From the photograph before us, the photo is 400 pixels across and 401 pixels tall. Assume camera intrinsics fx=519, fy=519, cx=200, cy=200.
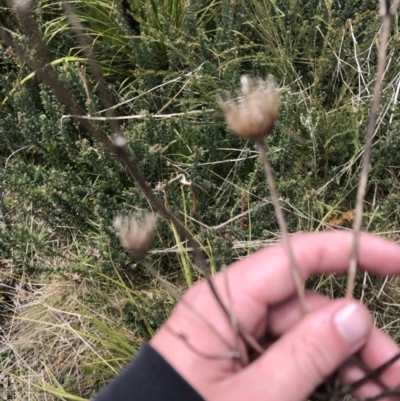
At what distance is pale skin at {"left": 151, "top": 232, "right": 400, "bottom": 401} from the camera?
2.40 feet

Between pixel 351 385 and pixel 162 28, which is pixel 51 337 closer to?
pixel 351 385

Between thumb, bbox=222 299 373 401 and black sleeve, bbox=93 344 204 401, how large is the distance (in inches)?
3.3

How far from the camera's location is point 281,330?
98 centimetres

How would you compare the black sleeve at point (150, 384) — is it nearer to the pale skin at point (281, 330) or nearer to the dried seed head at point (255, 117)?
the pale skin at point (281, 330)

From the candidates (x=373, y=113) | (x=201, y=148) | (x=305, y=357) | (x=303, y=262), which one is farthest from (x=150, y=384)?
(x=201, y=148)

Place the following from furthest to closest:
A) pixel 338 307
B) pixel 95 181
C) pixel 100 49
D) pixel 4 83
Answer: pixel 100 49 < pixel 4 83 < pixel 95 181 < pixel 338 307

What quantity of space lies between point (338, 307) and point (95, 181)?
990 mm

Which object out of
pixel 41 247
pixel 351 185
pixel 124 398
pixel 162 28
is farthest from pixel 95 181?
pixel 124 398

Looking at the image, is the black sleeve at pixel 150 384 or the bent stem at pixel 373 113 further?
the black sleeve at pixel 150 384

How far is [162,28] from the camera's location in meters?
1.79

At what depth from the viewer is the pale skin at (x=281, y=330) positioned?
732mm

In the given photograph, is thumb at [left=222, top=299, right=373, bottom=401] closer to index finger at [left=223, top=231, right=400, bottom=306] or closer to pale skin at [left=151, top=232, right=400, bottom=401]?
pale skin at [left=151, top=232, right=400, bottom=401]

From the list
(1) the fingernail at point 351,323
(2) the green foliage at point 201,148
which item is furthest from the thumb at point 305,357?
(2) the green foliage at point 201,148

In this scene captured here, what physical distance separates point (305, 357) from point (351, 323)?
0.28ft
